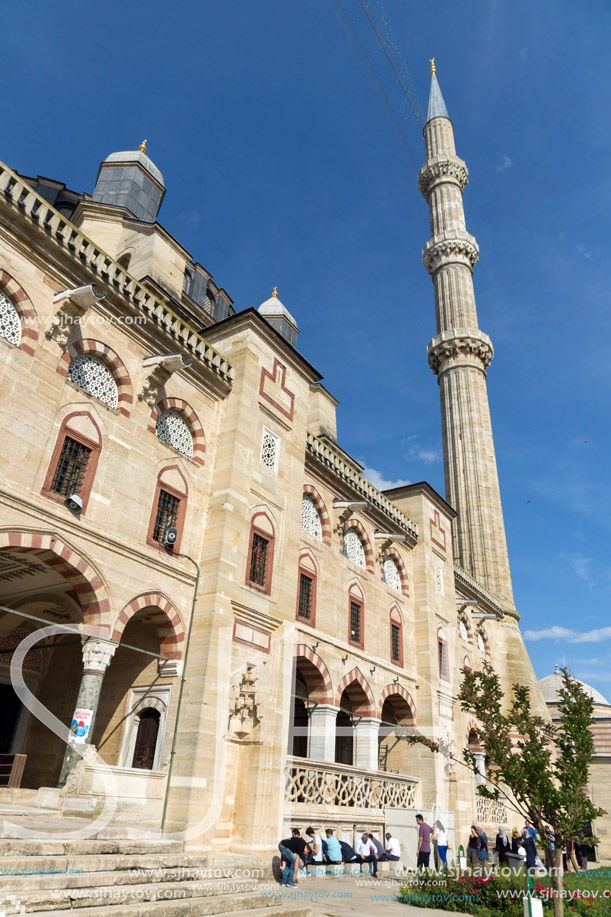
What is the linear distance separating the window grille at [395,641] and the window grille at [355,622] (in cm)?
196

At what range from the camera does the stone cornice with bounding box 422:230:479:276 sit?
138ft

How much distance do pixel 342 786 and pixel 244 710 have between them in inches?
169

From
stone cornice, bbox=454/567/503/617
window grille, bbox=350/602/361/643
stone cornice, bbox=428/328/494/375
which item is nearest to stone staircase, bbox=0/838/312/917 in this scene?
window grille, bbox=350/602/361/643

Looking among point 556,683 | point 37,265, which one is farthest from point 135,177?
point 556,683

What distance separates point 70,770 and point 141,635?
3648 millimetres

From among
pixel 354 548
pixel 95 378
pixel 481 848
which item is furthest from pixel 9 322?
pixel 481 848

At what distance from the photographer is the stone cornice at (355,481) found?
1862cm

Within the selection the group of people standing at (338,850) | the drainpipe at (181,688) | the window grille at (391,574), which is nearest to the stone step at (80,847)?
the drainpipe at (181,688)

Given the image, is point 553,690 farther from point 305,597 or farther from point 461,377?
point 305,597

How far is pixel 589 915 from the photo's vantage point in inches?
357

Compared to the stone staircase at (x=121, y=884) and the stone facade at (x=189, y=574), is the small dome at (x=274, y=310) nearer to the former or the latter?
the stone facade at (x=189, y=574)

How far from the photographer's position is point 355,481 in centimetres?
2023

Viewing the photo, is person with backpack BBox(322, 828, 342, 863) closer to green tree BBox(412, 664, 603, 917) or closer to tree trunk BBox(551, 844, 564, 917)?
green tree BBox(412, 664, 603, 917)

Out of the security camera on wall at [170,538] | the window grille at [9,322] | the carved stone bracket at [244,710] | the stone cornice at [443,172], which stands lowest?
the carved stone bracket at [244,710]
